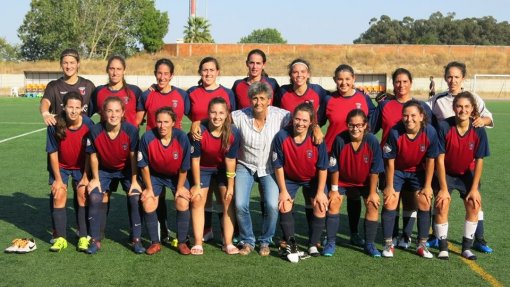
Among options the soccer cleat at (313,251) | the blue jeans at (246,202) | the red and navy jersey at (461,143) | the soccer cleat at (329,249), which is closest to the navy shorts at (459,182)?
the red and navy jersey at (461,143)

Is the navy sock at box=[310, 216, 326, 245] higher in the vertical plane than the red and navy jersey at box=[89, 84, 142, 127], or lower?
lower

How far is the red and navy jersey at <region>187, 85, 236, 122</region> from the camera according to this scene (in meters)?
5.54

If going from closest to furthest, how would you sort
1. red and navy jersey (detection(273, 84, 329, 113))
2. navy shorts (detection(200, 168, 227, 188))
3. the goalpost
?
1. navy shorts (detection(200, 168, 227, 188))
2. red and navy jersey (detection(273, 84, 329, 113))
3. the goalpost

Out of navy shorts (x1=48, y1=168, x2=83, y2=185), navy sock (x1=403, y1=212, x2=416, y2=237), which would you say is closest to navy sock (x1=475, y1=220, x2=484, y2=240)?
navy sock (x1=403, y1=212, x2=416, y2=237)

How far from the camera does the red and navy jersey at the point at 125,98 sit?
218 inches

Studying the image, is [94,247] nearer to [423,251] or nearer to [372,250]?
[372,250]

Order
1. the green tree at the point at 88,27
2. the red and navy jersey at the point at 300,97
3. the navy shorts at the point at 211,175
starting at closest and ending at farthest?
1. the navy shorts at the point at 211,175
2. the red and navy jersey at the point at 300,97
3. the green tree at the point at 88,27

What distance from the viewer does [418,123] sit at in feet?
16.1

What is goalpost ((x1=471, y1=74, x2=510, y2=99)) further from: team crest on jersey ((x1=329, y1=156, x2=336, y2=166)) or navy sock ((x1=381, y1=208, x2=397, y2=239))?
team crest on jersey ((x1=329, y1=156, x2=336, y2=166))

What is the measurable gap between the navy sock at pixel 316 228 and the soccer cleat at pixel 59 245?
2.26m

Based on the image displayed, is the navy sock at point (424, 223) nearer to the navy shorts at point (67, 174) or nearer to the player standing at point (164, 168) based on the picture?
the player standing at point (164, 168)

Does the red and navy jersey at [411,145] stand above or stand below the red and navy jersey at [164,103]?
below

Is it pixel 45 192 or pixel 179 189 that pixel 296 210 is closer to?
pixel 179 189

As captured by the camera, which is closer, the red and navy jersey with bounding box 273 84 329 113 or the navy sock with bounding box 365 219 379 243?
the navy sock with bounding box 365 219 379 243
